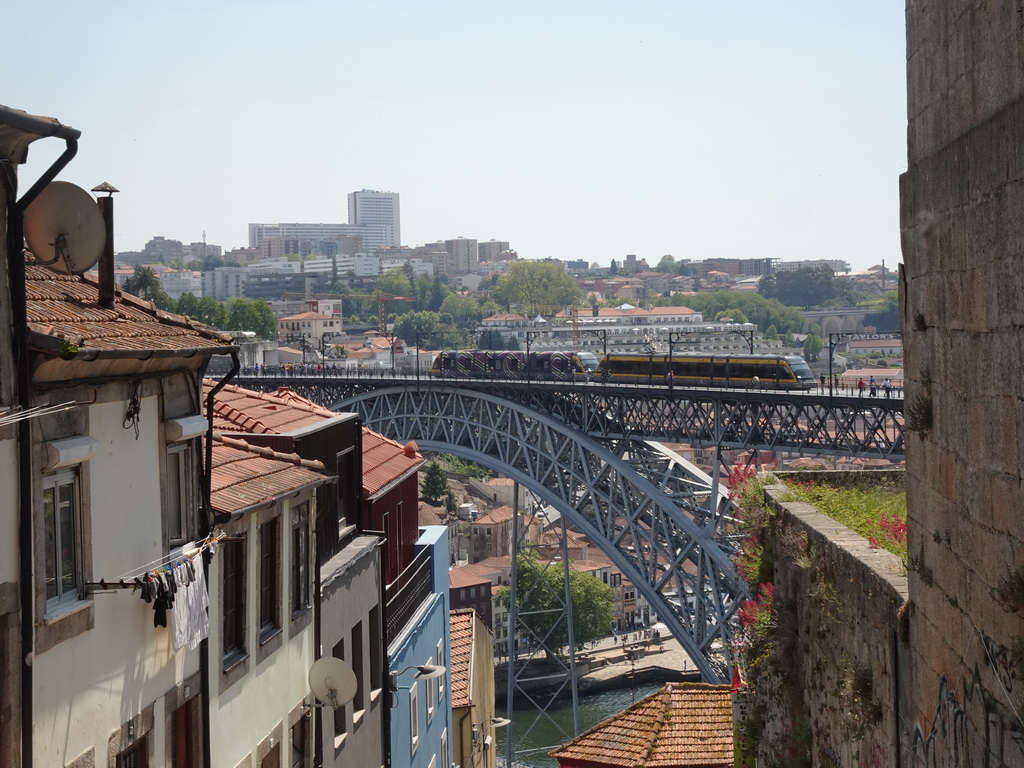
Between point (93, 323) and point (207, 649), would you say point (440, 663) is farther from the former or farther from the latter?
point (93, 323)

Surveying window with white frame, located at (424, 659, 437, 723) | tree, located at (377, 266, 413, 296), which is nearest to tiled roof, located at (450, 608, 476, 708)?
window with white frame, located at (424, 659, 437, 723)

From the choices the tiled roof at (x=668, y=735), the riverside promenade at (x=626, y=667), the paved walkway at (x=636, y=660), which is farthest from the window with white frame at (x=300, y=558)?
the paved walkway at (x=636, y=660)

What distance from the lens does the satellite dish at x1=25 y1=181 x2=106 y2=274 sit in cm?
533

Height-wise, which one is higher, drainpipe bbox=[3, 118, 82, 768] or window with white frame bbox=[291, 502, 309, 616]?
drainpipe bbox=[3, 118, 82, 768]

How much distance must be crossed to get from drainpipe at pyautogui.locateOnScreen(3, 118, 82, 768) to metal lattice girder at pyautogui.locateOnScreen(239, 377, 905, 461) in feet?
87.4

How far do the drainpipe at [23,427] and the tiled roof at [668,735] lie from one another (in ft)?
29.6

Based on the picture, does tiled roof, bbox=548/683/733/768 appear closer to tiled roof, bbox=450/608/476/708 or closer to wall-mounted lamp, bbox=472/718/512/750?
tiled roof, bbox=450/608/476/708

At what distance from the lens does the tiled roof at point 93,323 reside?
17.7 ft

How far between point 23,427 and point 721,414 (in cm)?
3396

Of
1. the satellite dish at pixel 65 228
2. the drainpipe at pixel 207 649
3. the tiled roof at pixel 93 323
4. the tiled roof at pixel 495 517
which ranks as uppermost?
the satellite dish at pixel 65 228

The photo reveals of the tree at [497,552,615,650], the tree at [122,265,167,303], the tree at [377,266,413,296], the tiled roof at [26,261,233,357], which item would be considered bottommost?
the tree at [497,552,615,650]

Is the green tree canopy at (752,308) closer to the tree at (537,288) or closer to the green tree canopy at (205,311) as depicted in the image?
the tree at (537,288)

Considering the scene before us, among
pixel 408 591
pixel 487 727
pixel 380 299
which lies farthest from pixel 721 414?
pixel 380 299

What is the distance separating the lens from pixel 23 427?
4.96m
